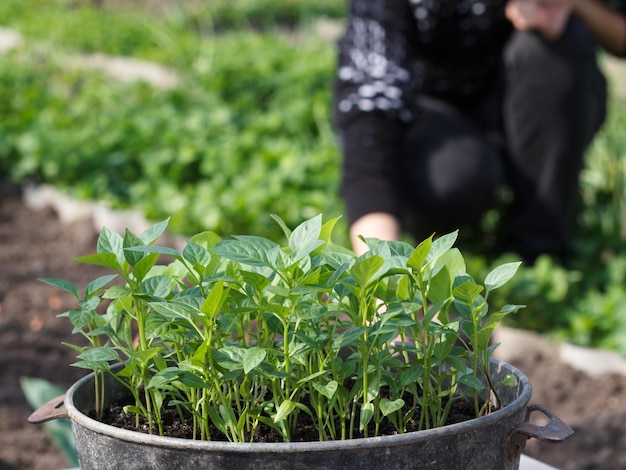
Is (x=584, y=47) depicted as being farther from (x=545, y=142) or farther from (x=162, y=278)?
(x=162, y=278)

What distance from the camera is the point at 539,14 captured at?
2.57 metres

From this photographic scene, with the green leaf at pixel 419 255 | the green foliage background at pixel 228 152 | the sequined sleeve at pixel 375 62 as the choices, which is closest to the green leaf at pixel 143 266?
the green leaf at pixel 419 255

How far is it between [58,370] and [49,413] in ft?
4.97

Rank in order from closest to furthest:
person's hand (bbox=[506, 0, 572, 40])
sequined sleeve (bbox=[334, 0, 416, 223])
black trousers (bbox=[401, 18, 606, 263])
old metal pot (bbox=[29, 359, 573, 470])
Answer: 1. old metal pot (bbox=[29, 359, 573, 470])
2. sequined sleeve (bbox=[334, 0, 416, 223])
3. person's hand (bbox=[506, 0, 572, 40])
4. black trousers (bbox=[401, 18, 606, 263])

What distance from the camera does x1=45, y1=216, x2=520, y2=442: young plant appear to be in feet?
2.71

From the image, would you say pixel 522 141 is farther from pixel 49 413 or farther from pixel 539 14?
pixel 49 413

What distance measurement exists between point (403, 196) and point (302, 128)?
1.67m

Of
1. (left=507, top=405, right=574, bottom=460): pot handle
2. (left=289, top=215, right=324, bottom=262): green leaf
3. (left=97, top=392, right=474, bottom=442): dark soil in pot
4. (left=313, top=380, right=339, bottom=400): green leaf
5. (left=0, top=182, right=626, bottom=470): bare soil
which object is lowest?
(left=0, top=182, right=626, bottom=470): bare soil

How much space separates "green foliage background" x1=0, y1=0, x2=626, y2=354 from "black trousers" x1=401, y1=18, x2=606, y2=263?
22 cm

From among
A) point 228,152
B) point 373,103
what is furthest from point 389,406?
point 228,152

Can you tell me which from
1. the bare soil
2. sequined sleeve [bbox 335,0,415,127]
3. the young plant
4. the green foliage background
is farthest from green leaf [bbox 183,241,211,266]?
the green foliage background

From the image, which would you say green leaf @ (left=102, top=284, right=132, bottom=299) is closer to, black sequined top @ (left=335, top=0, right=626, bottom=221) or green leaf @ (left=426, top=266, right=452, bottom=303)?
green leaf @ (left=426, top=266, right=452, bottom=303)

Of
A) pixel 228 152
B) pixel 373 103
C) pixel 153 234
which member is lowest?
pixel 228 152

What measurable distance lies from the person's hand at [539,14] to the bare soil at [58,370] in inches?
36.5
